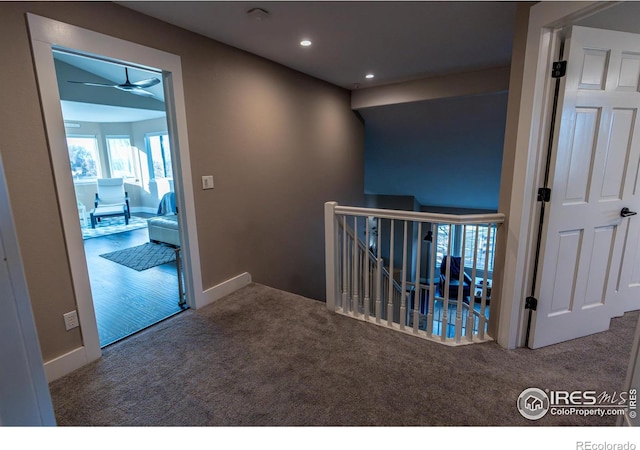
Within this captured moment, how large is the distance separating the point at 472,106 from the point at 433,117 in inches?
22.0

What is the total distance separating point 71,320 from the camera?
6.16ft

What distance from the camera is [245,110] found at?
292cm

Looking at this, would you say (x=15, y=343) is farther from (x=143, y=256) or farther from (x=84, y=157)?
(x=84, y=157)

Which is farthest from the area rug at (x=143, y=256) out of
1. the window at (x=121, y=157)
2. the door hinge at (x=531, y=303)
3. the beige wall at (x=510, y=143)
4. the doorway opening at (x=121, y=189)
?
the window at (x=121, y=157)

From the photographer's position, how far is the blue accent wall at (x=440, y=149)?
4.20 meters

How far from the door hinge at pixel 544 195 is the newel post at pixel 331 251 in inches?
53.9

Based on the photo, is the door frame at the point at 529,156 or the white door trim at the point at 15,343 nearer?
the white door trim at the point at 15,343

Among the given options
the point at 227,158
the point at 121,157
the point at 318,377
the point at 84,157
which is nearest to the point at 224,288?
the point at 227,158

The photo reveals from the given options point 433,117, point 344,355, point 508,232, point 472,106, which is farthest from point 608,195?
point 433,117

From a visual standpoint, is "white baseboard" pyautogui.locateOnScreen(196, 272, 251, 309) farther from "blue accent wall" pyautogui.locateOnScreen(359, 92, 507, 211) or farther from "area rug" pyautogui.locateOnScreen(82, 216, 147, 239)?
"area rug" pyautogui.locateOnScreen(82, 216, 147, 239)

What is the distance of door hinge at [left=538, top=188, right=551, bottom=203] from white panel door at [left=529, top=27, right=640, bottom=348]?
0.03m

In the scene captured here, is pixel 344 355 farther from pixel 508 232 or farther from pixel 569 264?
pixel 569 264

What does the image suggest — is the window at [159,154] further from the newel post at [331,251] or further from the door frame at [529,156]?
the door frame at [529,156]

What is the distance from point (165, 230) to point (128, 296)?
1.88 metres
